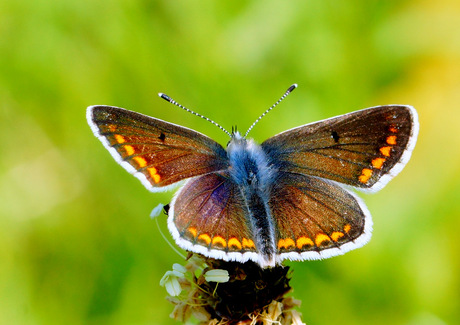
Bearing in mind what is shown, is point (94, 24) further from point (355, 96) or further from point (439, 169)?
point (439, 169)

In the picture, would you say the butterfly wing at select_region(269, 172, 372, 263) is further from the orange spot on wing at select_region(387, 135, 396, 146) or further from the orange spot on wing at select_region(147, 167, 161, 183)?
the orange spot on wing at select_region(147, 167, 161, 183)

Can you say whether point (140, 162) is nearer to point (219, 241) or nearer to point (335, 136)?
point (219, 241)

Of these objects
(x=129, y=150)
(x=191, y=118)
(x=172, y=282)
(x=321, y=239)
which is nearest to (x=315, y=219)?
(x=321, y=239)

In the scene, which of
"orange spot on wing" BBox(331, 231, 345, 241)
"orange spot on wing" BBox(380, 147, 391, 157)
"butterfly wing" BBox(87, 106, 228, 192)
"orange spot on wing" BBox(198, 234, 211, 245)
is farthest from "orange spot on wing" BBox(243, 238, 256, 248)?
"orange spot on wing" BBox(380, 147, 391, 157)

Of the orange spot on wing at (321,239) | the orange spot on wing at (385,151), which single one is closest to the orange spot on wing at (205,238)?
the orange spot on wing at (321,239)

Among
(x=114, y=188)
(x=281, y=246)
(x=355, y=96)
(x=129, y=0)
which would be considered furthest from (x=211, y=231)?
(x=129, y=0)

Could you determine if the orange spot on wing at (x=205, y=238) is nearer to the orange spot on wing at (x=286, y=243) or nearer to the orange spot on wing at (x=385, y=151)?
the orange spot on wing at (x=286, y=243)
